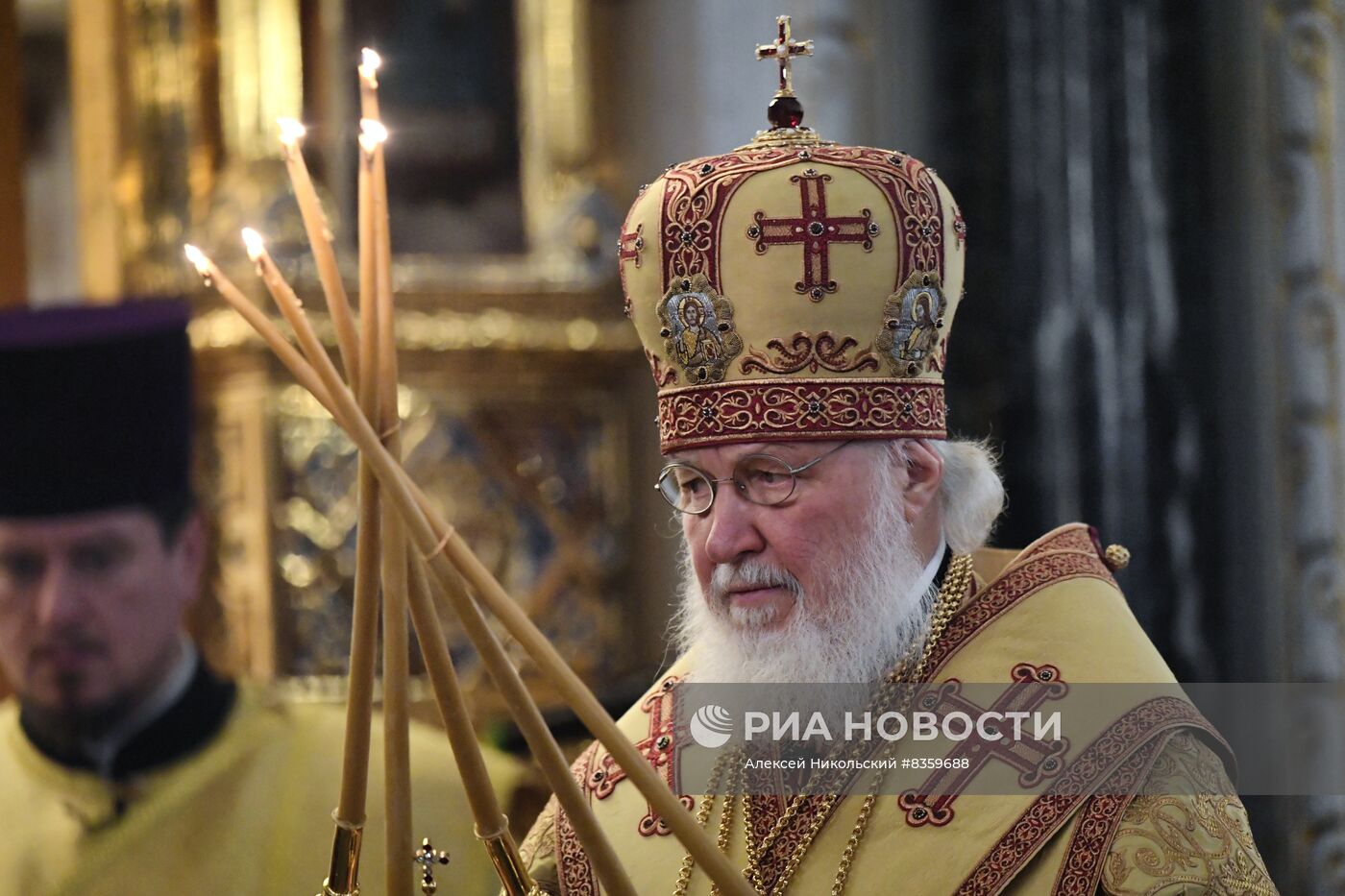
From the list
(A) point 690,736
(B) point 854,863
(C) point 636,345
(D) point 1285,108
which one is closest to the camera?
(B) point 854,863

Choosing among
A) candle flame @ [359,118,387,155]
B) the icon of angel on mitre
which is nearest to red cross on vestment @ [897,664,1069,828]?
the icon of angel on mitre

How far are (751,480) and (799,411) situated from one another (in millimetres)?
119

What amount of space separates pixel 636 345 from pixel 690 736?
116 inches

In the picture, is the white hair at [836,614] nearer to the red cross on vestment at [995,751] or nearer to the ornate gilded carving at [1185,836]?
the red cross on vestment at [995,751]

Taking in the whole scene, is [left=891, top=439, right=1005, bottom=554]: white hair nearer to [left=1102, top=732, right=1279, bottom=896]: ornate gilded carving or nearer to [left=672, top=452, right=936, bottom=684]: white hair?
[left=672, top=452, right=936, bottom=684]: white hair

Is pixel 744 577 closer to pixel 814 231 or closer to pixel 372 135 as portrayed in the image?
pixel 814 231

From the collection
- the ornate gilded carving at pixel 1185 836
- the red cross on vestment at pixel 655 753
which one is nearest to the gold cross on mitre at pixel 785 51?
the red cross on vestment at pixel 655 753

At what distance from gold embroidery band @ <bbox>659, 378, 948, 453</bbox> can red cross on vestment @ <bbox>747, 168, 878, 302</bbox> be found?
0.14m

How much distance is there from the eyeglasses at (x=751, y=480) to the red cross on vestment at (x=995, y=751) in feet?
1.28

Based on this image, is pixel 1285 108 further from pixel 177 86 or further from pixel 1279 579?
pixel 177 86

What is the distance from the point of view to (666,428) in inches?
124

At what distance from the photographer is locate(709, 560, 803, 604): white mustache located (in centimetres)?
297

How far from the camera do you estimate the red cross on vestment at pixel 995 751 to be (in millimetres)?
2908

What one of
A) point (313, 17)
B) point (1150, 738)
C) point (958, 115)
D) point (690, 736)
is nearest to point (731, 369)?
point (690, 736)
